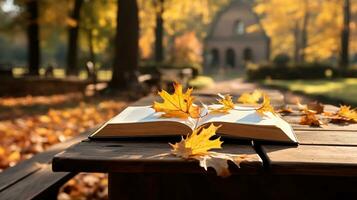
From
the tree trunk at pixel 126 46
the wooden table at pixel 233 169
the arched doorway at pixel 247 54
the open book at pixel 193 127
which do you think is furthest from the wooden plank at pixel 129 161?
the arched doorway at pixel 247 54

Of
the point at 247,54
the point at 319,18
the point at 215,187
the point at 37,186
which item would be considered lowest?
the point at 37,186

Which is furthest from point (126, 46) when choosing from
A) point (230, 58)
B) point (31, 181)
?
point (230, 58)

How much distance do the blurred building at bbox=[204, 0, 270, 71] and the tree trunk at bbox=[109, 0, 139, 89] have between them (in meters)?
36.7

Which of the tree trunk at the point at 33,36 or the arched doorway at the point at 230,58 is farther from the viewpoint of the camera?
the arched doorway at the point at 230,58

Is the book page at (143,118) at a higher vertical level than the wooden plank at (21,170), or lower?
higher

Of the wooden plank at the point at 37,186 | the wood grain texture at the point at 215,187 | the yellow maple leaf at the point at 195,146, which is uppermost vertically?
the yellow maple leaf at the point at 195,146

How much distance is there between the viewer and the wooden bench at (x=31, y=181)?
2328 millimetres

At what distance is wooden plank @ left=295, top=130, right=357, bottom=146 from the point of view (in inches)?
68.2

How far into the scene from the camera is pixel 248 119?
5.85 feet

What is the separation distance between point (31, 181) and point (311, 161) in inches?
67.2

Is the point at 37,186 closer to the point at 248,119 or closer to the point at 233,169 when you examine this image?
the point at 248,119

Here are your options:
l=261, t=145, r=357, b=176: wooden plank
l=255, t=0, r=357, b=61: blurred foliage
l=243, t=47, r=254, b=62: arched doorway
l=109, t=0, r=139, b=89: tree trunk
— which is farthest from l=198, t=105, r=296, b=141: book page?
l=243, t=47, r=254, b=62: arched doorway

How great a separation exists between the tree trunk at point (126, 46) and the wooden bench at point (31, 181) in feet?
35.4

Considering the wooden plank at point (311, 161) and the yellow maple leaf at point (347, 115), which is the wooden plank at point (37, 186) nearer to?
the wooden plank at point (311, 161)
